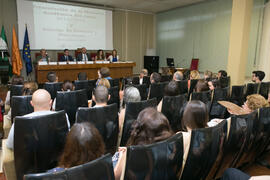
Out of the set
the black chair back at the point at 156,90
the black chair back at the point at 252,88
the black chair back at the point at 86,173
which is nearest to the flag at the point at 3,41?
the black chair back at the point at 156,90

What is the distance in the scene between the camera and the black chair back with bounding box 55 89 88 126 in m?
2.47

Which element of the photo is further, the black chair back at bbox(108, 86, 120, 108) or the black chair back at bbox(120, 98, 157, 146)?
the black chair back at bbox(108, 86, 120, 108)

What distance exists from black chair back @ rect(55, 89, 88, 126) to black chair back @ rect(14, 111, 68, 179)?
0.90 m

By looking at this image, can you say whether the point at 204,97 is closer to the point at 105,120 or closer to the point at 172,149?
the point at 105,120

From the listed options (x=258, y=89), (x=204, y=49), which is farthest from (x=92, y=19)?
(x=258, y=89)

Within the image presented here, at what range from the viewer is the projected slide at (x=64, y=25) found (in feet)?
24.7

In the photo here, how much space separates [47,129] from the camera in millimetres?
1547

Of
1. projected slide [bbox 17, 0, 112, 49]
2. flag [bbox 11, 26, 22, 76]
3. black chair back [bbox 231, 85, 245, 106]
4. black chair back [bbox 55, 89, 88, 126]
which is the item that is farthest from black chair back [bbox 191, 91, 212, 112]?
projected slide [bbox 17, 0, 112, 49]

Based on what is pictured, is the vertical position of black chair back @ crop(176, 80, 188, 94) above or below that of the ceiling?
below

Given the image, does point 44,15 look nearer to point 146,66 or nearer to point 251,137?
point 146,66

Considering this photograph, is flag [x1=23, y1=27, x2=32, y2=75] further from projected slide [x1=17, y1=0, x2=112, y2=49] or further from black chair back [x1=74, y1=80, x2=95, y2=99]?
black chair back [x1=74, y1=80, x2=95, y2=99]

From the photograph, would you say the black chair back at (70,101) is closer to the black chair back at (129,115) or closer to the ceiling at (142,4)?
the black chair back at (129,115)

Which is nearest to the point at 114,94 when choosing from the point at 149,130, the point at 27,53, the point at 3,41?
the point at 149,130

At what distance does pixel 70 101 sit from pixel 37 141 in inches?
41.8
